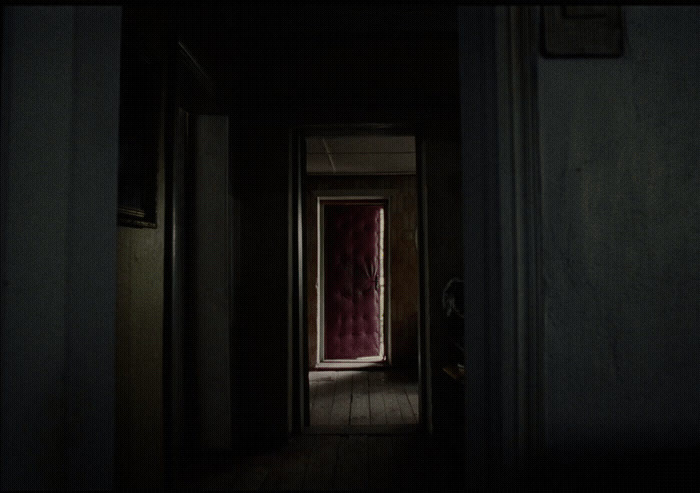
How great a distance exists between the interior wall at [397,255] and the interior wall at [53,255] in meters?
Result: 4.59

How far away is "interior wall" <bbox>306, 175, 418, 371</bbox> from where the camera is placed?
5.45 m

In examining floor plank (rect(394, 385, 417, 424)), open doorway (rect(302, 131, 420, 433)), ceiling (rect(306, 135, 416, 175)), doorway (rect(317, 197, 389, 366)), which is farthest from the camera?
doorway (rect(317, 197, 389, 366))

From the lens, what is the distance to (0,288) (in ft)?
2.63

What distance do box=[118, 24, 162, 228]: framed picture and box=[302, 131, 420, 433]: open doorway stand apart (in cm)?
270

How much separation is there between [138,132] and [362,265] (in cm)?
452

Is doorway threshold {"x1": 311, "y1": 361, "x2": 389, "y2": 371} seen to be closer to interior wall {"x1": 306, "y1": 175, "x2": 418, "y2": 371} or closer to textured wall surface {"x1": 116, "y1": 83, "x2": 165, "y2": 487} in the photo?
interior wall {"x1": 306, "y1": 175, "x2": 418, "y2": 371}

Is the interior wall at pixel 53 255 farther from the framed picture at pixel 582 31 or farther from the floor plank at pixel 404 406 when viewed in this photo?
the floor plank at pixel 404 406

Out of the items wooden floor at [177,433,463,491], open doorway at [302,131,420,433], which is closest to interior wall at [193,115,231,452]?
wooden floor at [177,433,463,491]

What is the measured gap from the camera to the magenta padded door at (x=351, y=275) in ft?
19.7

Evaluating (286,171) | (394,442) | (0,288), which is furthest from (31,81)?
(394,442)

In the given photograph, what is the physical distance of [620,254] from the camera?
0.89 meters

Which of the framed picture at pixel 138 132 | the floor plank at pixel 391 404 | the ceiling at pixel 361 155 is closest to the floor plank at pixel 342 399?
the floor plank at pixel 391 404

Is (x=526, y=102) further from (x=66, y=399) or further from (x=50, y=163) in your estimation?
(x=66, y=399)

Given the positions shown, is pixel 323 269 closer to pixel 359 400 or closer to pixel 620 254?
pixel 359 400
